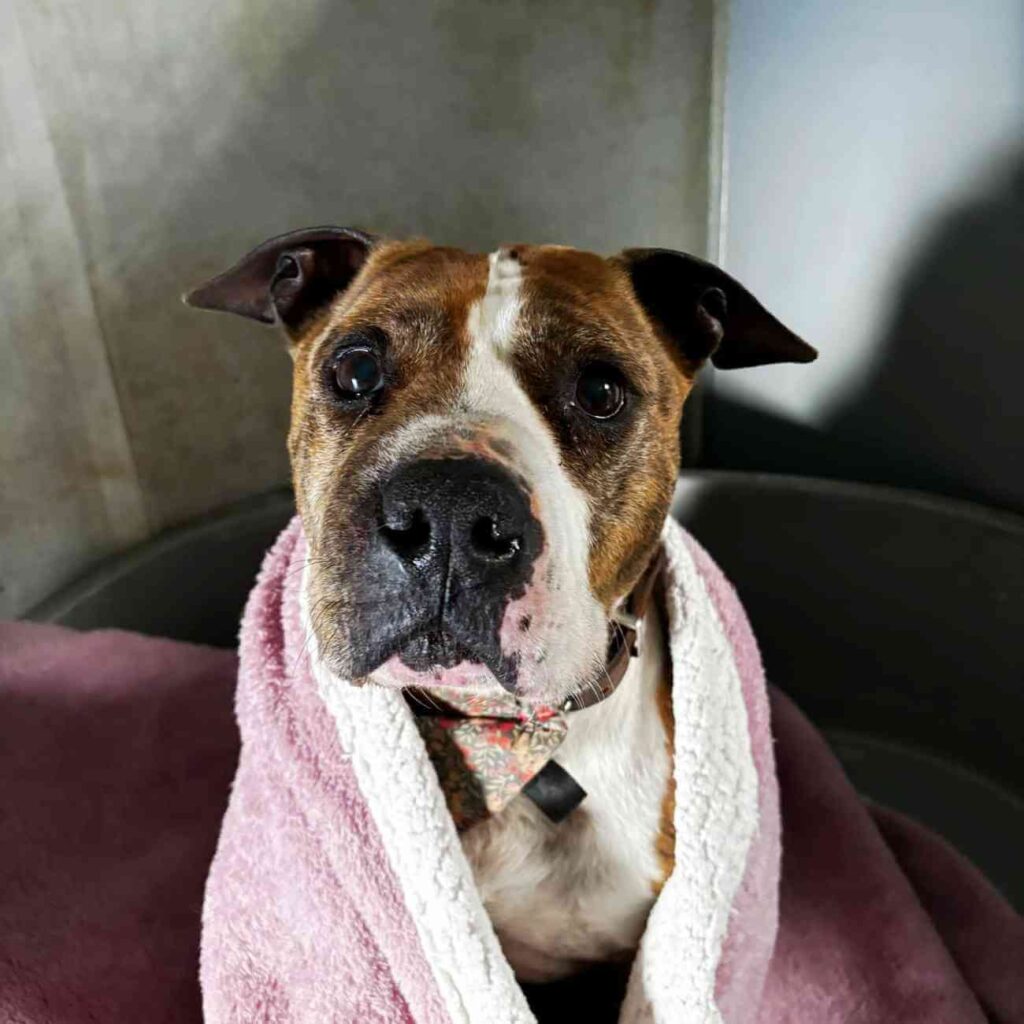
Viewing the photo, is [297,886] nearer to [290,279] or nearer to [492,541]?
[492,541]

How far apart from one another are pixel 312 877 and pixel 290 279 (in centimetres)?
72

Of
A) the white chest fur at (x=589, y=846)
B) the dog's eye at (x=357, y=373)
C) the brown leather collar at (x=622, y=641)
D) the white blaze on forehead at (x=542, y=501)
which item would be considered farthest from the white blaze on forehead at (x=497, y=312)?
the white chest fur at (x=589, y=846)

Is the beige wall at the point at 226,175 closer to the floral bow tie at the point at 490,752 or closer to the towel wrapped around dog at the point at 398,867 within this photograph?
the towel wrapped around dog at the point at 398,867

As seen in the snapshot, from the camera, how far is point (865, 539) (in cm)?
203

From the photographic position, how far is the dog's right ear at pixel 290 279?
53.7 inches

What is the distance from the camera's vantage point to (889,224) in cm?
192

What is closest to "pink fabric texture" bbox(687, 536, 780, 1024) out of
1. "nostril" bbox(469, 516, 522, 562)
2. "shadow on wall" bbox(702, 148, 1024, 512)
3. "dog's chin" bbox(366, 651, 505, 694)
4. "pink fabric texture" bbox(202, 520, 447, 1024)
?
"pink fabric texture" bbox(202, 520, 447, 1024)

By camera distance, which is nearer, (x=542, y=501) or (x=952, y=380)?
(x=542, y=501)

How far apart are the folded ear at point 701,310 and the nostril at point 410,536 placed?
0.55 meters

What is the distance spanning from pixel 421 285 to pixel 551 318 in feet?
0.51

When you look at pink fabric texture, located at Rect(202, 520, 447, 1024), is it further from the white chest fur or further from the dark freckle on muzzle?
the dark freckle on muzzle

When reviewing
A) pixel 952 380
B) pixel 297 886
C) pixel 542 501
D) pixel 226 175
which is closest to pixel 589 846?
pixel 297 886

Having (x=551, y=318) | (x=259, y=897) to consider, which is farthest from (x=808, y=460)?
(x=259, y=897)

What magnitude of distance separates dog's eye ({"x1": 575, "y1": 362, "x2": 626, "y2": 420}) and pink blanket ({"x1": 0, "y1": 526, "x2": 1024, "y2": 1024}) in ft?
0.91
